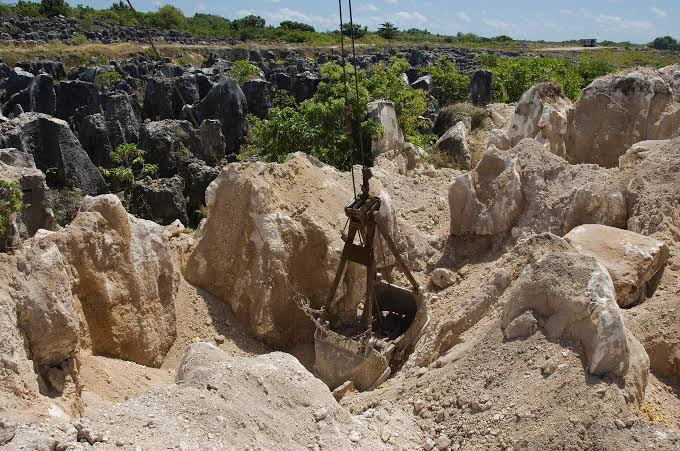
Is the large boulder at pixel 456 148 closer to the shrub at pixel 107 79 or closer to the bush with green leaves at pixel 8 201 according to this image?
the bush with green leaves at pixel 8 201

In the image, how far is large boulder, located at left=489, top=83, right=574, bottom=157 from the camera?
541 inches

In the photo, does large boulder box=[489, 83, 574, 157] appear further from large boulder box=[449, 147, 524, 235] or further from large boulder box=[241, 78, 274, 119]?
large boulder box=[241, 78, 274, 119]

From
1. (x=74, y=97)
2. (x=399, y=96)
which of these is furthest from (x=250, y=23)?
(x=399, y=96)

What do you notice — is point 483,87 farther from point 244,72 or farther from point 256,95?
point 244,72

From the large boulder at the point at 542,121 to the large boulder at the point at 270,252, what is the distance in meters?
5.85

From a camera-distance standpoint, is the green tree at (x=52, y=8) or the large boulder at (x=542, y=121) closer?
the large boulder at (x=542, y=121)

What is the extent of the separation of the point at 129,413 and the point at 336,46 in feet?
199

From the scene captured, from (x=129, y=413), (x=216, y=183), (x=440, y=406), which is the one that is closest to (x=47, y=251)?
(x=129, y=413)

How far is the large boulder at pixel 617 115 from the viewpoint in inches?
506

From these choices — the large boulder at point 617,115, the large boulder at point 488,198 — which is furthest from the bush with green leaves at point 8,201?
the large boulder at point 617,115

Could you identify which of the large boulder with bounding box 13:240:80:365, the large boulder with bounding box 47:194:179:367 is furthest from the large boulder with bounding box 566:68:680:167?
the large boulder with bounding box 13:240:80:365

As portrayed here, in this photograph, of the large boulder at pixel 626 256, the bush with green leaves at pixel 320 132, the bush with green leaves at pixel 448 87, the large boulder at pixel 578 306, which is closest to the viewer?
the large boulder at pixel 578 306

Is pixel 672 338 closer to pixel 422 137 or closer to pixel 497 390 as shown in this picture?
pixel 497 390

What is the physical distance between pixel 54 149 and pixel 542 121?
11.1m
